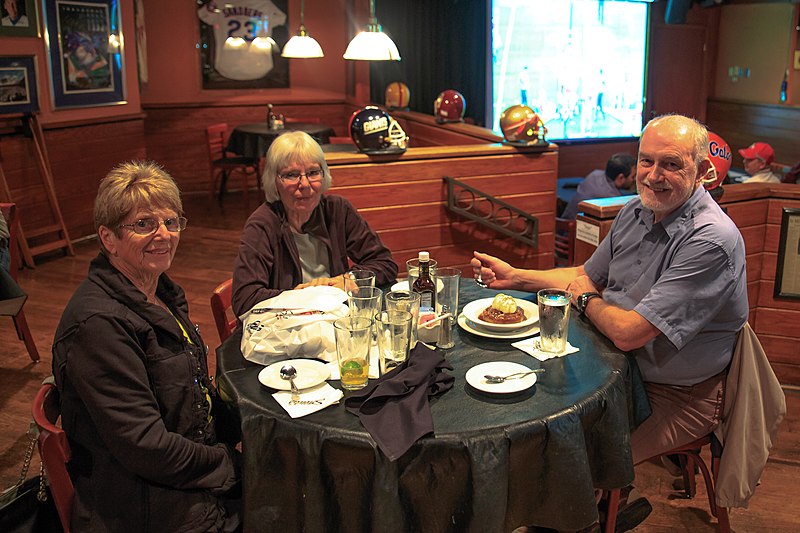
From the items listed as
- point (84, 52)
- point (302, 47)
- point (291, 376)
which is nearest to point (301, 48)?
point (302, 47)

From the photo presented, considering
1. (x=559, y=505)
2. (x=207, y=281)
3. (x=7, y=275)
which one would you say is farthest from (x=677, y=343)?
(x=207, y=281)

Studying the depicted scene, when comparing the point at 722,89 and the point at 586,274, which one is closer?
the point at 586,274

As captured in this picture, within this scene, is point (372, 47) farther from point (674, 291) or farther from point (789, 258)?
point (674, 291)

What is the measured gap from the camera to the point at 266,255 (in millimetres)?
2574

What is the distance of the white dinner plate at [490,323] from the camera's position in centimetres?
214

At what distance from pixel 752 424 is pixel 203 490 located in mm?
1560

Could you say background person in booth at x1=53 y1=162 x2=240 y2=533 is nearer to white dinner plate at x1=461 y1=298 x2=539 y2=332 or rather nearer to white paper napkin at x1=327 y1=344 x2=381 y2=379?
white paper napkin at x1=327 y1=344 x2=381 y2=379

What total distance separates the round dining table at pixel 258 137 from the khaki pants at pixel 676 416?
527 cm

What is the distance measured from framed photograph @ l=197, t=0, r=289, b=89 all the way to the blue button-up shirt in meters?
7.35

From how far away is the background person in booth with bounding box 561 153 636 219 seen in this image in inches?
213

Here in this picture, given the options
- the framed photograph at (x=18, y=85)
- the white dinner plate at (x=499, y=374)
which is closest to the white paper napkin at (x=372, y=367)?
the white dinner plate at (x=499, y=374)

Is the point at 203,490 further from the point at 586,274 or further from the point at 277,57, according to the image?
the point at 277,57

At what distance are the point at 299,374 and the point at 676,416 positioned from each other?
1.15 meters

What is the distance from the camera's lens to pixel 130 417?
5.31ft
